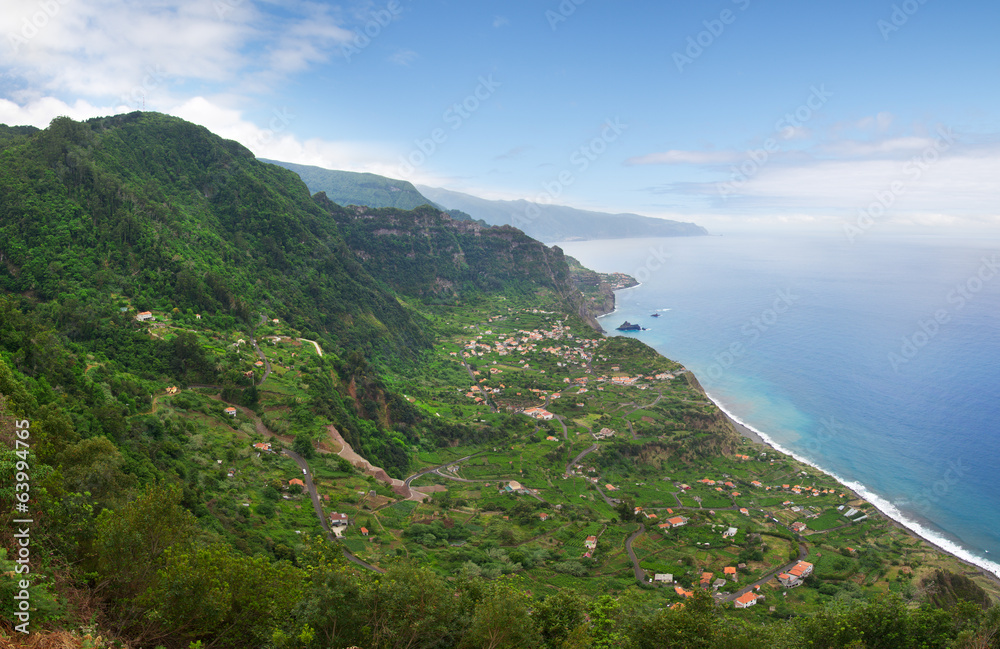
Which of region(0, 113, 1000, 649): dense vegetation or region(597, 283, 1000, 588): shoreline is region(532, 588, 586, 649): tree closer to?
region(0, 113, 1000, 649): dense vegetation

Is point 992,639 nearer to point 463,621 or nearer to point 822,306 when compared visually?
point 463,621

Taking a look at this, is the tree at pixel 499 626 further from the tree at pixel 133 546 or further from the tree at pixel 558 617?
the tree at pixel 133 546

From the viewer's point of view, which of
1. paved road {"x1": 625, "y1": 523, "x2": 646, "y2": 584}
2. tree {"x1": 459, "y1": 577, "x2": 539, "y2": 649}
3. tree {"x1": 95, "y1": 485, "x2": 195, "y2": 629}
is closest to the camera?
tree {"x1": 95, "y1": 485, "x2": 195, "y2": 629}

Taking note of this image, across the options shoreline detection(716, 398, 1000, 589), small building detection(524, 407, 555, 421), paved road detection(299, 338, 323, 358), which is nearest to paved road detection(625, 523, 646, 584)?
small building detection(524, 407, 555, 421)

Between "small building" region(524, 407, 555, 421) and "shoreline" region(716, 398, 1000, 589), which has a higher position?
"small building" region(524, 407, 555, 421)

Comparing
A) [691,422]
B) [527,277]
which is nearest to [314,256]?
[691,422]

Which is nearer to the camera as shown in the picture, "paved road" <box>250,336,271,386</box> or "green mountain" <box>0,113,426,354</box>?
"green mountain" <box>0,113,426,354</box>

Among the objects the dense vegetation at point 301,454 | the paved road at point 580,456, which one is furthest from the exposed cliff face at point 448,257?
the paved road at point 580,456

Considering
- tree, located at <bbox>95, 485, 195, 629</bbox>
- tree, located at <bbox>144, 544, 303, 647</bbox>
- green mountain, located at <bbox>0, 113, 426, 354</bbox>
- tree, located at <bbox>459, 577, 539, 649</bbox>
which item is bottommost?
tree, located at <bbox>459, 577, 539, 649</bbox>
